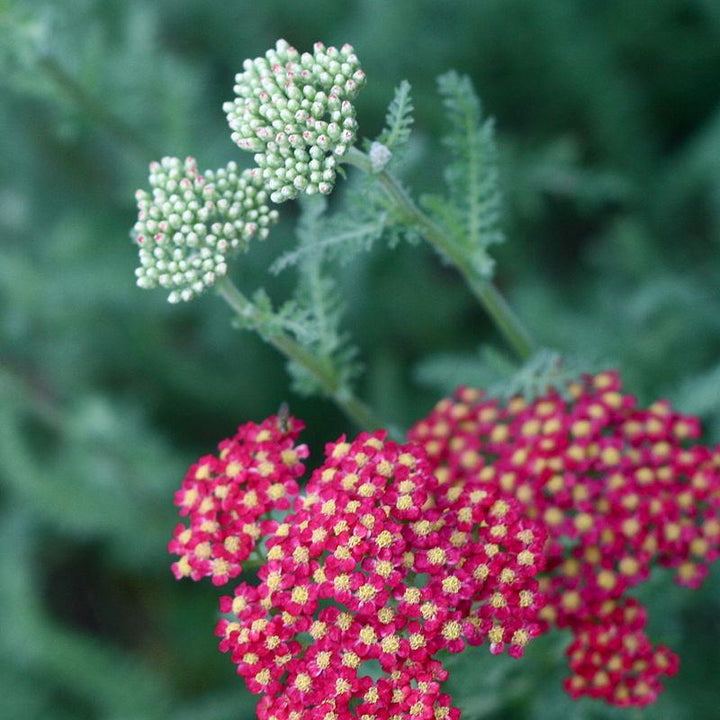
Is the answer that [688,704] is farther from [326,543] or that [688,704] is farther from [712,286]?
[326,543]

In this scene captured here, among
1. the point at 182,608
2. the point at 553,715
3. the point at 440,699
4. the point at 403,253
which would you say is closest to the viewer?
the point at 440,699

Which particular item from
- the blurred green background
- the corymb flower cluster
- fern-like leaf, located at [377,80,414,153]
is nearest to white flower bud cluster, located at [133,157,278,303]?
fern-like leaf, located at [377,80,414,153]

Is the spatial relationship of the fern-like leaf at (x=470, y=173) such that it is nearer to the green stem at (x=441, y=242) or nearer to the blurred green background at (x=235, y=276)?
the green stem at (x=441, y=242)

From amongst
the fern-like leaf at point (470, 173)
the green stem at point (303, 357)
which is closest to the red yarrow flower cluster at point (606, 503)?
the green stem at point (303, 357)

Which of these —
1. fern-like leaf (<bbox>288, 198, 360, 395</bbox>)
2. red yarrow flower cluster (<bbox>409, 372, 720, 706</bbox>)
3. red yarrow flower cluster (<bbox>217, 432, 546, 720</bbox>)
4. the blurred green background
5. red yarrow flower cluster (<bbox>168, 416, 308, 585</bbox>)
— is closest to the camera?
red yarrow flower cluster (<bbox>217, 432, 546, 720</bbox>)

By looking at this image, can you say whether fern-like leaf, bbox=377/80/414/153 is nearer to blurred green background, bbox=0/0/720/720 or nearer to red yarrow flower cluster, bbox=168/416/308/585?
red yarrow flower cluster, bbox=168/416/308/585

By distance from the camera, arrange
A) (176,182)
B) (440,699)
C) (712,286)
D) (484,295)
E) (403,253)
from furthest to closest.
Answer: (403,253), (712,286), (484,295), (176,182), (440,699)

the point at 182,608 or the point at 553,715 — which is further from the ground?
the point at 182,608

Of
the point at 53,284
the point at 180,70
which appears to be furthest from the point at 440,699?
the point at 180,70
